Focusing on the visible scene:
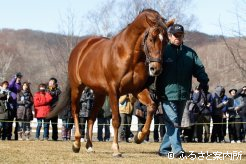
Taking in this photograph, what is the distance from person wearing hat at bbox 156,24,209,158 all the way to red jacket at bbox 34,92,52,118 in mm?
9294

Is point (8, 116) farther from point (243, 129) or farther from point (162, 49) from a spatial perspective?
point (162, 49)

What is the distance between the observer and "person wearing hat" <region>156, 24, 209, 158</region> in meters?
10.5

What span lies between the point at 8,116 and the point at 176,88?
9627 mm

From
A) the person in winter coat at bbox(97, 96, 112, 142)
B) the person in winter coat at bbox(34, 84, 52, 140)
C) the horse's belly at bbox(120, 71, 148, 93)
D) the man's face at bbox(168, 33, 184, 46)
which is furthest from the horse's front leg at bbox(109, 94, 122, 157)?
the person in winter coat at bbox(97, 96, 112, 142)

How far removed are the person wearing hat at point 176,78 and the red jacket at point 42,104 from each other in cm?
929

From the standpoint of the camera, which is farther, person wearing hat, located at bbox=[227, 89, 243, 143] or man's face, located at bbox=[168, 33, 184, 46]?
person wearing hat, located at bbox=[227, 89, 243, 143]

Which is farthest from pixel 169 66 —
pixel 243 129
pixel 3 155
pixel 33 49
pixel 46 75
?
pixel 33 49

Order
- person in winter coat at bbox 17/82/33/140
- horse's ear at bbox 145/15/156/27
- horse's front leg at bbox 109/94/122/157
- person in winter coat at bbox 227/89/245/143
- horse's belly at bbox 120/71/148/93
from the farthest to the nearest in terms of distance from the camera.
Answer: person in winter coat at bbox 227/89/245/143, person in winter coat at bbox 17/82/33/140, horse's front leg at bbox 109/94/122/157, horse's belly at bbox 120/71/148/93, horse's ear at bbox 145/15/156/27

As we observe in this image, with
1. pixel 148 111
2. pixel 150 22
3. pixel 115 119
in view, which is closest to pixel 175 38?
pixel 150 22

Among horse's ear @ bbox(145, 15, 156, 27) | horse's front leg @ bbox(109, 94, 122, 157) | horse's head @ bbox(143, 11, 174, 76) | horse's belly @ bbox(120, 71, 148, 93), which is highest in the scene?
horse's ear @ bbox(145, 15, 156, 27)

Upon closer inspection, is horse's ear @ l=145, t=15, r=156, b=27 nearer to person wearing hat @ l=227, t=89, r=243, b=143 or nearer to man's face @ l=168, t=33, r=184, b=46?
man's face @ l=168, t=33, r=184, b=46

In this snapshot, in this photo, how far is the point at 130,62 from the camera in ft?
33.4

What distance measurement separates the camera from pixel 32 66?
13550cm

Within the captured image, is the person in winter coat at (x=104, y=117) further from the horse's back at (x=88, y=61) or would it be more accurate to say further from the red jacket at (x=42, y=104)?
the horse's back at (x=88, y=61)
